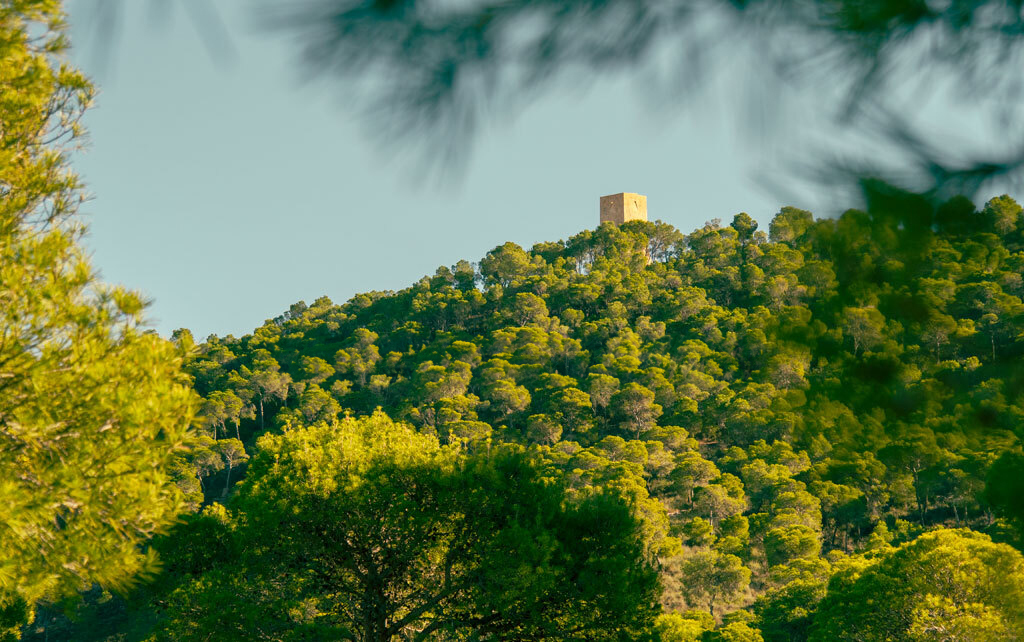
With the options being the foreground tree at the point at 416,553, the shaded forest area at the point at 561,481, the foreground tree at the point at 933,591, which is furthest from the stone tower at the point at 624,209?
the foreground tree at the point at 416,553

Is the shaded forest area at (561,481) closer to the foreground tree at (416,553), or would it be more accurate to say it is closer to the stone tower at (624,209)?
the foreground tree at (416,553)

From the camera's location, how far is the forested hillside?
2.61 m

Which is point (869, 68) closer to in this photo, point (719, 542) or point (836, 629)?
point (836, 629)

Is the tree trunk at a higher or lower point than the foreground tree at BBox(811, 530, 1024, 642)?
higher

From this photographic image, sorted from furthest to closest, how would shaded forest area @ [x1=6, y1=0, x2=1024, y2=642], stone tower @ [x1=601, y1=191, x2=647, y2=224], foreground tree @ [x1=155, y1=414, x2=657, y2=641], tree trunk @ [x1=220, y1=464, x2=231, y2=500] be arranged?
stone tower @ [x1=601, y1=191, x2=647, y2=224] < tree trunk @ [x1=220, y1=464, x2=231, y2=500] < foreground tree @ [x1=155, y1=414, x2=657, y2=641] < shaded forest area @ [x1=6, y1=0, x2=1024, y2=642]

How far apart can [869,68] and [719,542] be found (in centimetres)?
A: 3855

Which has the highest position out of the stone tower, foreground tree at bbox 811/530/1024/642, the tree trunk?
the stone tower

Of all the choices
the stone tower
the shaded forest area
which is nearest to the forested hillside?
the shaded forest area

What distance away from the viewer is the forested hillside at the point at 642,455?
2.61 metres

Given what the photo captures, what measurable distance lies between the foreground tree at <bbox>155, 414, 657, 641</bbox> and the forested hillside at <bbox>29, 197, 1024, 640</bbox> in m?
0.05

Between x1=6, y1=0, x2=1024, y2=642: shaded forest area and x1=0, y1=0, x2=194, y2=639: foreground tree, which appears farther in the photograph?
x1=0, y1=0, x2=194, y2=639: foreground tree

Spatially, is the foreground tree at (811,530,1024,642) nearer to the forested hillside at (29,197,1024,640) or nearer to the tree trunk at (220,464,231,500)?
the forested hillside at (29,197,1024,640)

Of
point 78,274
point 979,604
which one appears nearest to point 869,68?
point 78,274

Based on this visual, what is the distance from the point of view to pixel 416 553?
48.6 ft
